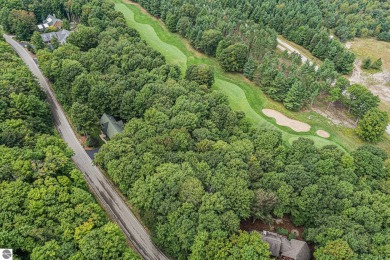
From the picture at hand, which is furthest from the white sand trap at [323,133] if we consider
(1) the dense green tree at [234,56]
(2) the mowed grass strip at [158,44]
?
(2) the mowed grass strip at [158,44]

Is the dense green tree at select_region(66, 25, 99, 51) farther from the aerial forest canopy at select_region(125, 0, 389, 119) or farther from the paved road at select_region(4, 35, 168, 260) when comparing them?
the aerial forest canopy at select_region(125, 0, 389, 119)

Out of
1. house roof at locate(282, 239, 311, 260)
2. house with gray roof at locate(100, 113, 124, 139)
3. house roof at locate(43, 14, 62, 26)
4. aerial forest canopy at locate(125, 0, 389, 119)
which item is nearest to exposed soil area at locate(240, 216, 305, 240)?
house roof at locate(282, 239, 311, 260)

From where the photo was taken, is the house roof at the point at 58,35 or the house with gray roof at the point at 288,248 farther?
the house roof at the point at 58,35

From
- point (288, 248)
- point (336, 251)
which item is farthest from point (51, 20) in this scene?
point (336, 251)

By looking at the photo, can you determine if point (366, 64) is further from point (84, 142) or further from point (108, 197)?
point (108, 197)

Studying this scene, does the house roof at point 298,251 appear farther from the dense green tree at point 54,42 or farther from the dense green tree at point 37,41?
the dense green tree at point 37,41

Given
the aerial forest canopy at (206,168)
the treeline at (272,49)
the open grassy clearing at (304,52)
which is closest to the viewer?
the aerial forest canopy at (206,168)
